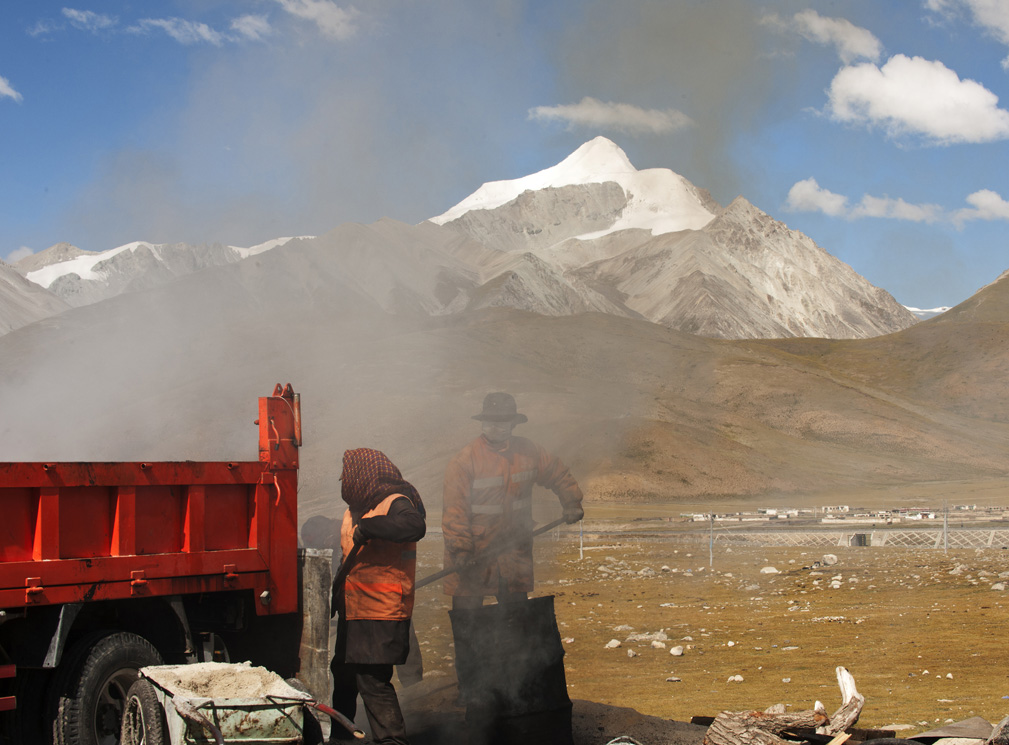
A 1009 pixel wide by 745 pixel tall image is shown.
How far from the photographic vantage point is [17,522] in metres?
4.89

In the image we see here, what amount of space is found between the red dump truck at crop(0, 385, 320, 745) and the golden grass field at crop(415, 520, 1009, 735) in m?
2.79

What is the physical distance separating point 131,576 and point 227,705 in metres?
0.98

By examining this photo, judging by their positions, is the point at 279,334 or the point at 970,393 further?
the point at 970,393

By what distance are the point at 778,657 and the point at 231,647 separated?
250 inches

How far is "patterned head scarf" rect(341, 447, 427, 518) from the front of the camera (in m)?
5.71

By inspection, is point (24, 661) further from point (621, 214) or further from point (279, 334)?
point (621, 214)

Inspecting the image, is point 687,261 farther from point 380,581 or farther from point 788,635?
point 380,581

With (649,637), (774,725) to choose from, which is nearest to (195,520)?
(774,725)

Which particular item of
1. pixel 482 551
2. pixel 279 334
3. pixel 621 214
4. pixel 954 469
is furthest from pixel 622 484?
pixel 621 214

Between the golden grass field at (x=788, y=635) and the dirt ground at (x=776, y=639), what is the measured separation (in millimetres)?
21

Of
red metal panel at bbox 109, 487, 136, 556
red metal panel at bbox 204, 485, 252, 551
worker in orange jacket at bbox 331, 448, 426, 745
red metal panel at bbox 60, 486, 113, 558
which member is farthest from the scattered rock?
red metal panel at bbox 60, 486, 113, 558

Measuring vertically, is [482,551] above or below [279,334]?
below

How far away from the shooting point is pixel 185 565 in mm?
5539

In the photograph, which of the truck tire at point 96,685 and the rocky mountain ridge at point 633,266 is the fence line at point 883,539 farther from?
the rocky mountain ridge at point 633,266
